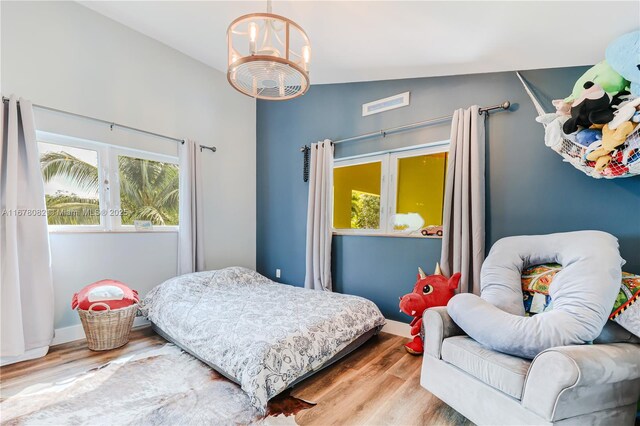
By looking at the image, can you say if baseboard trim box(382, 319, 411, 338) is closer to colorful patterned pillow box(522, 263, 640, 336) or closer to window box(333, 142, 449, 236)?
window box(333, 142, 449, 236)

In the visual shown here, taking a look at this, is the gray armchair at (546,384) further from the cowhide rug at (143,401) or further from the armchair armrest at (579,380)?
the cowhide rug at (143,401)

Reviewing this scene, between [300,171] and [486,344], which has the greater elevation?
[300,171]

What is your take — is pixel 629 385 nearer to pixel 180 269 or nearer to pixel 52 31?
pixel 180 269

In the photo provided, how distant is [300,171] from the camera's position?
11.6 ft

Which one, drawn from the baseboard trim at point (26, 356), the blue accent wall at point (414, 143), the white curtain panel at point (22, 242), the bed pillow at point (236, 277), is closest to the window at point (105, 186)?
the white curtain panel at point (22, 242)

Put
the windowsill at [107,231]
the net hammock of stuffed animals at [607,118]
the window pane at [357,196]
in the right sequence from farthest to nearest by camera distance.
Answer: the window pane at [357,196], the windowsill at [107,231], the net hammock of stuffed animals at [607,118]

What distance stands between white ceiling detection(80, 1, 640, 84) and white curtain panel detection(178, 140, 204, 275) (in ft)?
3.86

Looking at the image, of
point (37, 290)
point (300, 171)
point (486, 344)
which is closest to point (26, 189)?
point (37, 290)

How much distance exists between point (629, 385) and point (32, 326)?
3706mm

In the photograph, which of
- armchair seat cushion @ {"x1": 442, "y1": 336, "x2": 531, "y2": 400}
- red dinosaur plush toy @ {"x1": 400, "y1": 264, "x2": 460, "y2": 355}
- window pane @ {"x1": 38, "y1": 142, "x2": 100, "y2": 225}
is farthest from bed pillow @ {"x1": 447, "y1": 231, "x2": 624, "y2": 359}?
window pane @ {"x1": 38, "y1": 142, "x2": 100, "y2": 225}

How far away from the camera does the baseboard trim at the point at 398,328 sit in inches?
104

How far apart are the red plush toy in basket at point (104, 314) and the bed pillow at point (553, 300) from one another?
2.50m

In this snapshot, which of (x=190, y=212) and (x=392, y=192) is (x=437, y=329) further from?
(x=190, y=212)

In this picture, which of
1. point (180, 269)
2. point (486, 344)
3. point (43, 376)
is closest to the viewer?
point (486, 344)
